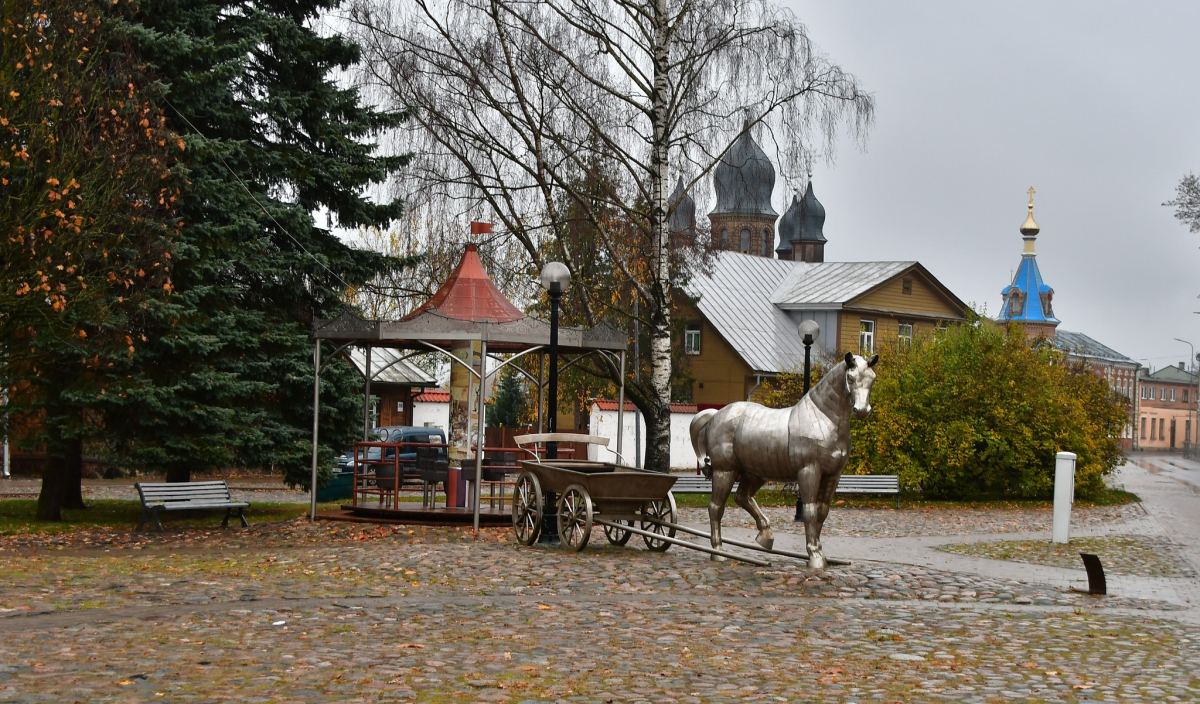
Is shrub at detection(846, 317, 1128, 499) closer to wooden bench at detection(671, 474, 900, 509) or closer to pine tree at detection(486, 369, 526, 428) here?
wooden bench at detection(671, 474, 900, 509)

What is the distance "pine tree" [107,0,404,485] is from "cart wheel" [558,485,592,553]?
22.0 ft

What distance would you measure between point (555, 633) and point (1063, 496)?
11.6 metres

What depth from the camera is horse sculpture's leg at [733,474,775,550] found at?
1444 centimetres

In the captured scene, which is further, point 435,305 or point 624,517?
point 435,305

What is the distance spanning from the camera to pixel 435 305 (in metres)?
20.2

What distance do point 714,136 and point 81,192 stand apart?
953cm

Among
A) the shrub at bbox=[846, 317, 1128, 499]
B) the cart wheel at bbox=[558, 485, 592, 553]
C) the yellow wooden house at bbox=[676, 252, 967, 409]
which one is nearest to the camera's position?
the cart wheel at bbox=[558, 485, 592, 553]

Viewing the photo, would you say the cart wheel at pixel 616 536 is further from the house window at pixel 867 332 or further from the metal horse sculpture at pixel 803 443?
the house window at pixel 867 332

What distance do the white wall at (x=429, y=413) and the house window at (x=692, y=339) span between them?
12236mm

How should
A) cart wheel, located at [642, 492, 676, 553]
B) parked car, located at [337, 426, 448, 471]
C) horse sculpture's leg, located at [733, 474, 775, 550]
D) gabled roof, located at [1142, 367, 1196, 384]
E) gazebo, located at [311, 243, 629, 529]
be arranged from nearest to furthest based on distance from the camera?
horse sculpture's leg, located at [733, 474, 775, 550]
cart wheel, located at [642, 492, 676, 553]
gazebo, located at [311, 243, 629, 529]
parked car, located at [337, 426, 448, 471]
gabled roof, located at [1142, 367, 1196, 384]

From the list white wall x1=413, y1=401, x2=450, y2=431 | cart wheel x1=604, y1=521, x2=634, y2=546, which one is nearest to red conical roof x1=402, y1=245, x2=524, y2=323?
cart wheel x1=604, y1=521, x2=634, y2=546

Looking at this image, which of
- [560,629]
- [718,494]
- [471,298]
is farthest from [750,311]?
[560,629]

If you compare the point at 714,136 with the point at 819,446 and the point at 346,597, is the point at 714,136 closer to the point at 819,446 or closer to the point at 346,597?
the point at 819,446

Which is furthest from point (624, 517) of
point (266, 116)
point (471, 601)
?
point (266, 116)
